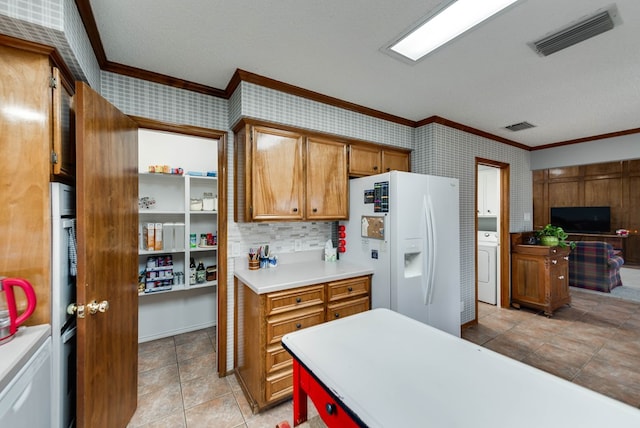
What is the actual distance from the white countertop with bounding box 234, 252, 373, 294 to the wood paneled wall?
614 cm

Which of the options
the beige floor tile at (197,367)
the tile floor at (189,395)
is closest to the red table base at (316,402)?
the tile floor at (189,395)

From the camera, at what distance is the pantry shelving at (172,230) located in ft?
9.56

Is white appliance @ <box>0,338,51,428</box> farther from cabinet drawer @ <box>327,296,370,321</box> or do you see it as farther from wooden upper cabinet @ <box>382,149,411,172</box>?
wooden upper cabinet @ <box>382,149,411,172</box>

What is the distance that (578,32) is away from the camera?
5.19 ft

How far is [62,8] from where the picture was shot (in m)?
1.15

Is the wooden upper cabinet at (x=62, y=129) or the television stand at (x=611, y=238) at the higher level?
the wooden upper cabinet at (x=62, y=129)

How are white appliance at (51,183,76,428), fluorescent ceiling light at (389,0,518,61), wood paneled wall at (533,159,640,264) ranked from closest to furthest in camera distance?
white appliance at (51,183,76,428) → fluorescent ceiling light at (389,0,518,61) → wood paneled wall at (533,159,640,264)

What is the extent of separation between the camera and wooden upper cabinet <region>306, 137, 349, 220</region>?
2.45 metres

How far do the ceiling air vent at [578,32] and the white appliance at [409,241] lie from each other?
1.11 metres

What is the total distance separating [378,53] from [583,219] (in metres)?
8.84

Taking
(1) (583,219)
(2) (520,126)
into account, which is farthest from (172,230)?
(1) (583,219)

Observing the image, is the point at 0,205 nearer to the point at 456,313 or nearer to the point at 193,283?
the point at 193,283

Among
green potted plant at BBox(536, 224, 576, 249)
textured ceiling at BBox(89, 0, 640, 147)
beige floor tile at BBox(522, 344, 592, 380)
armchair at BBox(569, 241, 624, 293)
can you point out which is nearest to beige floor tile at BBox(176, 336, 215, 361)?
textured ceiling at BBox(89, 0, 640, 147)

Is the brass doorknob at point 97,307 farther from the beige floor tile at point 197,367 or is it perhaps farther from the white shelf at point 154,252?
the white shelf at point 154,252
